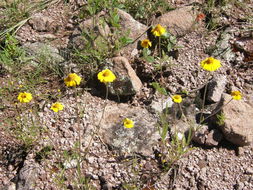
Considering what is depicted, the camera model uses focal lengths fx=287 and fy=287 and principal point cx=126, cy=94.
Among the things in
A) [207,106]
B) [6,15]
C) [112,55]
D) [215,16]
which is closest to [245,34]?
→ [215,16]

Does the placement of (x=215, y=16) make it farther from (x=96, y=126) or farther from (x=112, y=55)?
(x=96, y=126)

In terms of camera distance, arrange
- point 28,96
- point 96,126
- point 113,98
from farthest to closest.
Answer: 1. point 113,98
2. point 96,126
3. point 28,96

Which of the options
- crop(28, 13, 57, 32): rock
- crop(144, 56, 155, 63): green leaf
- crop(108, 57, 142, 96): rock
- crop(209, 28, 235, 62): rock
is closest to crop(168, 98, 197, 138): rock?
crop(108, 57, 142, 96): rock

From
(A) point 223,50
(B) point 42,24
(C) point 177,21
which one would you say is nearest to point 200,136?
(A) point 223,50

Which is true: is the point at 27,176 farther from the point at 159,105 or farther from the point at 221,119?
the point at 221,119

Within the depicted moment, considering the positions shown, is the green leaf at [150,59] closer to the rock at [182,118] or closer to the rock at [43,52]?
the rock at [182,118]
